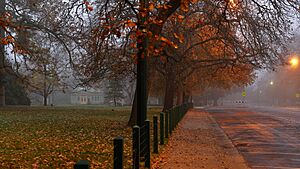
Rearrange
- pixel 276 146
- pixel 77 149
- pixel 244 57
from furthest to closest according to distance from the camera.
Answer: pixel 244 57
pixel 276 146
pixel 77 149

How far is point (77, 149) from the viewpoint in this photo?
1267 cm

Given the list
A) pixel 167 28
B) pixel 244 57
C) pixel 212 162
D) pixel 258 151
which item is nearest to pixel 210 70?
pixel 244 57

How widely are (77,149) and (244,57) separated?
1679 cm

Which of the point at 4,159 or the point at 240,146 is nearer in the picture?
the point at 4,159

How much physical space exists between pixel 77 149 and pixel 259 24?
40.6 feet

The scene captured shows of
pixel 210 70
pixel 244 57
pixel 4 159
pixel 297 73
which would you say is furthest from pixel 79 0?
pixel 297 73

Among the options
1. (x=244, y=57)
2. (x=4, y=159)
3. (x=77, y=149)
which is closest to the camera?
(x=4, y=159)

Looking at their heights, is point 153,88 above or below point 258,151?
above

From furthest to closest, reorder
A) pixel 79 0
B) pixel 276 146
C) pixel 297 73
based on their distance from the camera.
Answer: pixel 297 73 → pixel 79 0 → pixel 276 146

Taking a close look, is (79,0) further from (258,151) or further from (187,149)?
(258,151)

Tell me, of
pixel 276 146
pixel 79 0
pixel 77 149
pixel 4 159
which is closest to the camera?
pixel 4 159

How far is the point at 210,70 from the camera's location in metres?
37.0

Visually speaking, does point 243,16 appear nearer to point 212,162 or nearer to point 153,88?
point 212,162

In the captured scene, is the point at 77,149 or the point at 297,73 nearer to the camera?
the point at 77,149
